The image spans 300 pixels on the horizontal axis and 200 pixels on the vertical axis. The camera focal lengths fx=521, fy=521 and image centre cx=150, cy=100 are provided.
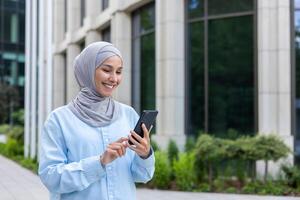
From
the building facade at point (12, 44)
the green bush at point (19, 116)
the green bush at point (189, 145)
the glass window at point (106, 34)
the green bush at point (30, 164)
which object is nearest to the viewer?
the green bush at point (189, 145)

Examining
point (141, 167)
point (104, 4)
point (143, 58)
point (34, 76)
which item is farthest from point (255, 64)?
point (141, 167)

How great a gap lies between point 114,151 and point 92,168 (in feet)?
0.41

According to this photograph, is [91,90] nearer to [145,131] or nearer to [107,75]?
[107,75]

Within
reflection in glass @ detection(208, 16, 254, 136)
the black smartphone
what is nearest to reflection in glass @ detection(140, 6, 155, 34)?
reflection in glass @ detection(208, 16, 254, 136)

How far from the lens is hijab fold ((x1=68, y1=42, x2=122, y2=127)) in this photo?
7.27 ft

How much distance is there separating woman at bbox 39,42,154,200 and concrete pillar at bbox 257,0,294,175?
10574mm

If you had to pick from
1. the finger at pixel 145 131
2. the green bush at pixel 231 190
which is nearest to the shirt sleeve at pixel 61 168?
the finger at pixel 145 131

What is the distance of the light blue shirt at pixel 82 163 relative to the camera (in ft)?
7.04

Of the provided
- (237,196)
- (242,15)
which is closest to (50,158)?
(237,196)

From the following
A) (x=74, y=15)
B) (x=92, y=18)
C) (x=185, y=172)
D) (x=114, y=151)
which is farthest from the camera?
(x=74, y=15)

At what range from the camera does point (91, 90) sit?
2252 millimetres

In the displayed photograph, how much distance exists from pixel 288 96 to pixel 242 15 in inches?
98.7

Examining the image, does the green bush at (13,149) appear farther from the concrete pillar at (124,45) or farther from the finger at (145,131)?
the finger at (145,131)

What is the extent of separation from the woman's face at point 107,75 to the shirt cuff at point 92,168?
30 centimetres
